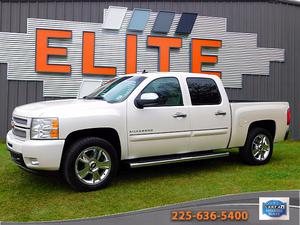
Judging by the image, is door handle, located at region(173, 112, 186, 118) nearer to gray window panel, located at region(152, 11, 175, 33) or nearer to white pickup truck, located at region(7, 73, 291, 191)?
white pickup truck, located at region(7, 73, 291, 191)

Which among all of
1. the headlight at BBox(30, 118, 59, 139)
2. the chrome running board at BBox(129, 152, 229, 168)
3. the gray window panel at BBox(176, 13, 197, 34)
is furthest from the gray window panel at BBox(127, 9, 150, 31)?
the headlight at BBox(30, 118, 59, 139)

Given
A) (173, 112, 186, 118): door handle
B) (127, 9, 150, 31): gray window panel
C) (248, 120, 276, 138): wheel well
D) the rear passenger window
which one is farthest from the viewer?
(127, 9, 150, 31): gray window panel

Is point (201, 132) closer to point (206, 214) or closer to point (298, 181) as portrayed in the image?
point (298, 181)

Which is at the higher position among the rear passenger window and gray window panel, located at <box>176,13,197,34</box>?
gray window panel, located at <box>176,13,197,34</box>

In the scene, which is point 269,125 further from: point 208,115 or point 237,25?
point 237,25

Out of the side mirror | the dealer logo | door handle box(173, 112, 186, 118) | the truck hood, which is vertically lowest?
the dealer logo

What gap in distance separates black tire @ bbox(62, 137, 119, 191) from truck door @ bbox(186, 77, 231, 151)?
5.14ft

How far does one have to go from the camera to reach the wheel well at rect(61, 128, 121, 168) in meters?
5.27

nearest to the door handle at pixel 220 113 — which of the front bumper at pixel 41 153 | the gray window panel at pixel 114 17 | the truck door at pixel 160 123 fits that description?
the truck door at pixel 160 123

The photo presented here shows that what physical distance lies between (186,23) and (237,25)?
193cm

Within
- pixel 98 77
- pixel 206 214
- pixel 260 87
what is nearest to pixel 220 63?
pixel 260 87

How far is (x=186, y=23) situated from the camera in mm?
12227

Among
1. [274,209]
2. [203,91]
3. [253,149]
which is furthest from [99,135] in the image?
[253,149]

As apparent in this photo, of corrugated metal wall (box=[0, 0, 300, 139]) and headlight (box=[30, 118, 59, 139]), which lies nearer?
headlight (box=[30, 118, 59, 139])
